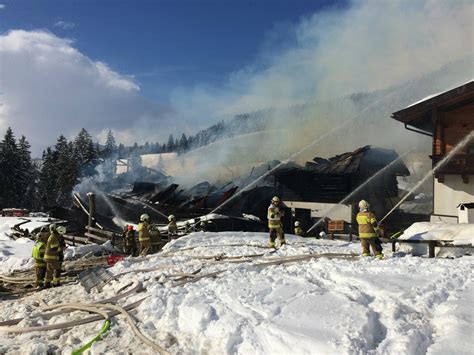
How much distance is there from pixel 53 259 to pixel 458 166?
15707 mm

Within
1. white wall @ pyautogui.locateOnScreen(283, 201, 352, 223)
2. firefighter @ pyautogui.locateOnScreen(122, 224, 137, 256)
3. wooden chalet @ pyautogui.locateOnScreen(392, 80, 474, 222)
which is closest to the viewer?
firefighter @ pyautogui.locateOnScreen(122, 224, 137, 256)

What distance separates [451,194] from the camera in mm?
17672

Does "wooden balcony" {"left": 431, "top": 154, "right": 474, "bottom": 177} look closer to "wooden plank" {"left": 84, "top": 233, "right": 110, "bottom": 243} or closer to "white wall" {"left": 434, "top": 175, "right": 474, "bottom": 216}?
"white wall" {"left": 434, "top": 175, "right": 474, "bottom": 216}

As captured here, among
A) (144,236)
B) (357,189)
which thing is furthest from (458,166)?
(144,236)

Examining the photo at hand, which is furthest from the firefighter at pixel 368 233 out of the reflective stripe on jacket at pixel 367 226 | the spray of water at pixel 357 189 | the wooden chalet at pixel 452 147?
the spray of water at pixel 357 189

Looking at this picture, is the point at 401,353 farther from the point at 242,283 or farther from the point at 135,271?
the point at 135,271

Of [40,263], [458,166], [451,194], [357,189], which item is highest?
[458,166]

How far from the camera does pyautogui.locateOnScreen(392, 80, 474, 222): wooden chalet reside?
56.4 ft

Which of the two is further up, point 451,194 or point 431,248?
point 451,194

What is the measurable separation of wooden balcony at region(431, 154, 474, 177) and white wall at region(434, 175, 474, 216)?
0.46 metres

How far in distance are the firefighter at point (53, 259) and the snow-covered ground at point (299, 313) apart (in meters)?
2.21

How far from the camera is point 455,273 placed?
7.16 meters

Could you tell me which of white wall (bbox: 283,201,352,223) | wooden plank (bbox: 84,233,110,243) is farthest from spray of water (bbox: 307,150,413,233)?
wooden plank (bbox: 84,233,110,243)

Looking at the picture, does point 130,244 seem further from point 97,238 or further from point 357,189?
point 357,189
